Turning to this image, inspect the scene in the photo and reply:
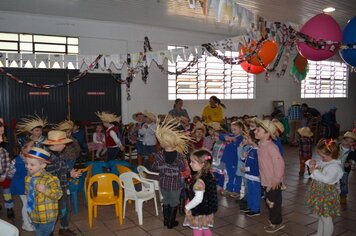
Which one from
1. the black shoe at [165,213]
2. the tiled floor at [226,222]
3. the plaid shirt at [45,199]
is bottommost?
the tiled floor at [226,222]

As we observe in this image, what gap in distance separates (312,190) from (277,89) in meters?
10.2

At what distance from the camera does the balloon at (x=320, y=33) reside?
17.1 ft

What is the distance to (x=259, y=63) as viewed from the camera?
6.79 meters

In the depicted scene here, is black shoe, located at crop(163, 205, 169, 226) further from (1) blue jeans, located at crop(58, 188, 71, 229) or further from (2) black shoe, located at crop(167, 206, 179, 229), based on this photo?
(1) blue jeans, located at crop(58, 188, 71, 229)

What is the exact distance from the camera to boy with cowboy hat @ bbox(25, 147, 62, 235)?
3.23 meters

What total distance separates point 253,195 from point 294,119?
8741mm

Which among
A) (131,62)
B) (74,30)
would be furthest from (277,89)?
(74,30)

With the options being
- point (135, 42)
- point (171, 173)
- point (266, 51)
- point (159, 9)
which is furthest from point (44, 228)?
point (135, 42)

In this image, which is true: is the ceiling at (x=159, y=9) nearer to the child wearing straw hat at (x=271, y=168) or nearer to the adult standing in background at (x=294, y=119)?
the child wearing straw hat at (x=271, y=168)

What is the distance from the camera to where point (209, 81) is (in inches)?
467

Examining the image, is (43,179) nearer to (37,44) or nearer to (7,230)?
(7,230)

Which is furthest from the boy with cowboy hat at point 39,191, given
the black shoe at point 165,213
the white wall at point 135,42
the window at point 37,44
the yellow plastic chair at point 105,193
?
the white wall at point 135,42

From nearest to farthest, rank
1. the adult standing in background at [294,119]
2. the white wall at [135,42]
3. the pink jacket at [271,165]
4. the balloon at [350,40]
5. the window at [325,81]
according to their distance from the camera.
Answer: the pink jacket at [271,165], the balloon at [350,40], the white wall at [135,42], the adult standing in background at [294,119], the window at [325,81]

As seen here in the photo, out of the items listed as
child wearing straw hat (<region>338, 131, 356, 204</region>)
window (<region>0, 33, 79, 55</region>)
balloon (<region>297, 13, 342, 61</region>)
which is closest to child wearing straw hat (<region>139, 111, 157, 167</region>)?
window (<region>0, 33, 79, 55</region>)
